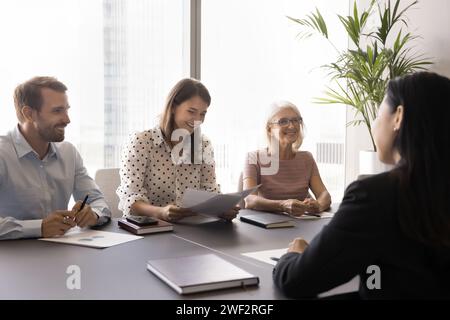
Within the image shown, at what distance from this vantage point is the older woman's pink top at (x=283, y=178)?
9.73 ft

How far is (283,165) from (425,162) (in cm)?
191

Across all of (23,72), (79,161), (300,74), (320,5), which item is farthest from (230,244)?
(320,5)

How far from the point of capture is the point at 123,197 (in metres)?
2.57

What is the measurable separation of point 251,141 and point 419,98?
3.11 meters

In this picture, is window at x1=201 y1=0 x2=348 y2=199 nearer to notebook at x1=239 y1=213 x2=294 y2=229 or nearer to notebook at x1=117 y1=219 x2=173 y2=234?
notebook at x1=239 y1=213 x2=294 y2=229

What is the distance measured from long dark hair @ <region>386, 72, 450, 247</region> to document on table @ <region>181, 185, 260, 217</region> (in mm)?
958

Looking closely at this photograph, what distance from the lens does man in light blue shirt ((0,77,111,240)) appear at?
88.0 inches

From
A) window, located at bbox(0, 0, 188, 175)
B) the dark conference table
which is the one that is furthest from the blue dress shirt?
window, located at bbox(0, 0, 188, 175)

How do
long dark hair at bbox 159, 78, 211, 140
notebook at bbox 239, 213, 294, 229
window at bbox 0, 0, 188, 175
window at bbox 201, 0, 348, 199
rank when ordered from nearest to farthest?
1. notebook at bbox 239, 213, 294, 229
2. long dark hair at bbox 159, 78, 211, 140
3. window at bbox 0, 0, 188, 175
4. window at bbox 201, 0, 348, 199

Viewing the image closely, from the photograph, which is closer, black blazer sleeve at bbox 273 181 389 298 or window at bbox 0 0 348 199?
black blazer sleeve at bbox 273 181 389 298

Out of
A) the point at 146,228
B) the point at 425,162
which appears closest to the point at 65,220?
the point at 146,228

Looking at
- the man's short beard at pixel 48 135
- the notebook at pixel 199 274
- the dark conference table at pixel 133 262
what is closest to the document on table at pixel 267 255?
the dark conference table at pixel 133 262

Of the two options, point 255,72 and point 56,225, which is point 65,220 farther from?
point 255,72
